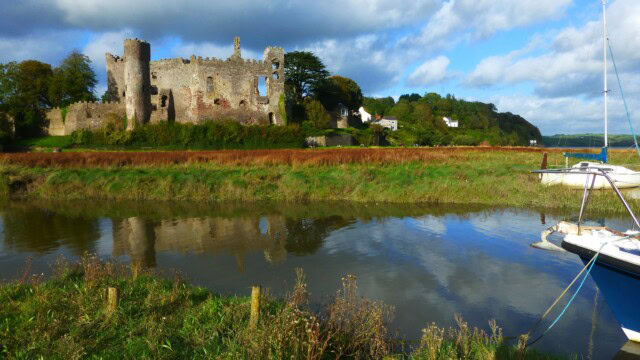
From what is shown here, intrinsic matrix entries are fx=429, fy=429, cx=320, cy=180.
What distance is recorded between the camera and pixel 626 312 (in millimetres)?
6379

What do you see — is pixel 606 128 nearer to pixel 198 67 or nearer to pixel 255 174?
pixel 255 174

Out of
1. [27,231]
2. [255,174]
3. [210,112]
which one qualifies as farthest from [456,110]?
[27,231]

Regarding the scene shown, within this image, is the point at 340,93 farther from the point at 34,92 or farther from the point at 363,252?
the point at 363,252

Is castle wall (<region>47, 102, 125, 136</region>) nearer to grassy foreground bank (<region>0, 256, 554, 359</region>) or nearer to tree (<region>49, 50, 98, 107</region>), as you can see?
tree (<region>49, 50, 98, 107</region>)

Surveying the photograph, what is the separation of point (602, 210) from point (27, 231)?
2071 cm

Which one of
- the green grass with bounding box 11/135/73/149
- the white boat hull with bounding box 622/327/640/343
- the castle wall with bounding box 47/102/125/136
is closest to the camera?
the white boat hull with bounding box 622/327/640/343

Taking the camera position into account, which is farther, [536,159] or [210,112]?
[210,112]

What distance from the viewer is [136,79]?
4666cm

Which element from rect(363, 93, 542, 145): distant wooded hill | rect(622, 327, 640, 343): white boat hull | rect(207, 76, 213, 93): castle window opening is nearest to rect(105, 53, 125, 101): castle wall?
rect(207, 76, 213, 93): castle window opening

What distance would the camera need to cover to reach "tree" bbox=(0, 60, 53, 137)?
4853 centimetres

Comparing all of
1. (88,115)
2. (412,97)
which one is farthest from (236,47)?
(412,97)

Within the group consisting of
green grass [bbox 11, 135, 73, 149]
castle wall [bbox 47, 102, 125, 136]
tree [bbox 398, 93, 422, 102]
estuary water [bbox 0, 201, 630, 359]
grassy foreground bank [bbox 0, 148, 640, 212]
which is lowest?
estuary water [bbox 0, 201, 630, 359]

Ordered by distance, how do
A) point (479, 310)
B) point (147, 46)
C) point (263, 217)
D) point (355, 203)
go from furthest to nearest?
point (147, 46) < point (355, 203) < point (263, 217) < point (479, 310)

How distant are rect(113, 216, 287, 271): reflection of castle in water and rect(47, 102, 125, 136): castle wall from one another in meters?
35.9
